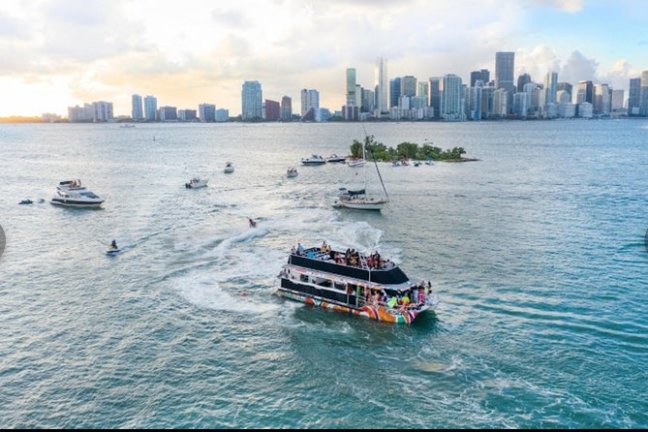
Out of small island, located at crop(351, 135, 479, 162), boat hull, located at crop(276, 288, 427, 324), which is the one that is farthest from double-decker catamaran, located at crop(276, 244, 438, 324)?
small island, located at crop(351, 135, 479, 162)

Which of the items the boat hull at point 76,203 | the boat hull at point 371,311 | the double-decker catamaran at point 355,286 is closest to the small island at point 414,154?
the boat hull at point 76,203

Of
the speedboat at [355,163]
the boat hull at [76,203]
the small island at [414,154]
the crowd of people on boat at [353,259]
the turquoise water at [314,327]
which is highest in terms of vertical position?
the small island at [414,154]

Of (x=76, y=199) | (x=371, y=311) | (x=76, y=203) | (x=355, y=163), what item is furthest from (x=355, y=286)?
(x=355, y=163)

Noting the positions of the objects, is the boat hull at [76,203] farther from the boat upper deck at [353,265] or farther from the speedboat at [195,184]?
the boat upper deck at [353,265]

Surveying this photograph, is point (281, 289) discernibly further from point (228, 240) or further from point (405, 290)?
point (228, 240)

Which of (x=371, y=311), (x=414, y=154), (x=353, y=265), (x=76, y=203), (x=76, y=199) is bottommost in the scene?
(x=371, y=311)

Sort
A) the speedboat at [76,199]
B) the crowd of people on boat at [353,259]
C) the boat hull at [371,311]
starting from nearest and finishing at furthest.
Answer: the boat hull at [371,311] → the crowd of people on boat at [353,259] → the speedboat at [76,199]

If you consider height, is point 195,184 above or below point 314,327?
above

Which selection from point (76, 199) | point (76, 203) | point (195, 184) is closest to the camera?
point (76, 199)

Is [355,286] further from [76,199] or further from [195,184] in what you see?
[195,184]

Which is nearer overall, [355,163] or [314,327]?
[314,327]
